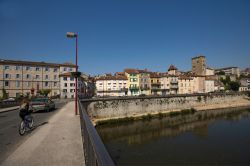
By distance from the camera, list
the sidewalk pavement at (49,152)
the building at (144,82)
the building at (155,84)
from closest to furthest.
Answer: the sidewalk pavement at (49,152) → the building at (144,82) → the building at (155,84)

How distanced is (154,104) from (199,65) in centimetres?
6728

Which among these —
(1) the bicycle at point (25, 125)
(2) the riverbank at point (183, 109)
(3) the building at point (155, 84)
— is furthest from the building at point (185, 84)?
(1) the bicycle at point (25, 125)

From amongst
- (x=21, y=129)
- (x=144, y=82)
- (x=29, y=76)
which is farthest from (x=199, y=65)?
Answer: (x=21, y=129)

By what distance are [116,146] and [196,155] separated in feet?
30.2

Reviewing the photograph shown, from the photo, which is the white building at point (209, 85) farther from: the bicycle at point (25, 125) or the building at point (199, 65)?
the bicycle at point (25, 125)

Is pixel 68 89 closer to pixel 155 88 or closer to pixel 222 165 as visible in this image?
pixel 155 88

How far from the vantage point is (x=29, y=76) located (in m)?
53.2

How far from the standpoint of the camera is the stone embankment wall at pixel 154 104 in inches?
1309

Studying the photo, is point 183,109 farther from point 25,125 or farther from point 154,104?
point 25,125

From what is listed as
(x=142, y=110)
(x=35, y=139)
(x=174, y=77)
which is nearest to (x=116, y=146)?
(x=35, y=139)

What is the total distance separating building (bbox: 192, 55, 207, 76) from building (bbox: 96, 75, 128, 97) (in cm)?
5276

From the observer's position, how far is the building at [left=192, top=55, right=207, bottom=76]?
93.4 metres

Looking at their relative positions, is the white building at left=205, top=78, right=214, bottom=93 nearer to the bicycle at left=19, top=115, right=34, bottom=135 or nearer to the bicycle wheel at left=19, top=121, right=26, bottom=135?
the bicycle at left=19, top=115, right=34, bottom=135

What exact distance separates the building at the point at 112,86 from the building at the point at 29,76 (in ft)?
45.0
